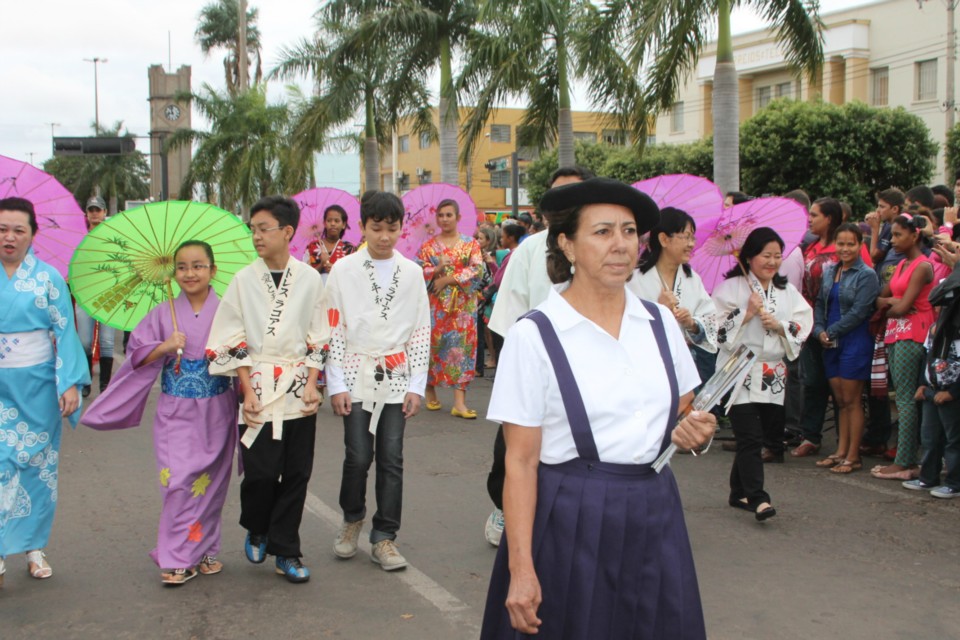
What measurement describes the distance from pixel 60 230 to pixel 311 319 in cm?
158

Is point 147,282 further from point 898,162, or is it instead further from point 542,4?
point 898,162

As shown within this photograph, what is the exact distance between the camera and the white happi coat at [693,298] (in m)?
5.68

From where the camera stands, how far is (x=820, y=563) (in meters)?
5.30

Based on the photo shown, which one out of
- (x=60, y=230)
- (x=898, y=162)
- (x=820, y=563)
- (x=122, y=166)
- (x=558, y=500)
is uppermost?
(x=122, y=166)

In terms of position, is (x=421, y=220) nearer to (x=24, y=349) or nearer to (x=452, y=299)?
(x=452, y=299)

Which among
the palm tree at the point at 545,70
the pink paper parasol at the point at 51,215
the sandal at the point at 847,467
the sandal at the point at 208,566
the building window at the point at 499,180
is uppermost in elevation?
the building window at the point at 499,180

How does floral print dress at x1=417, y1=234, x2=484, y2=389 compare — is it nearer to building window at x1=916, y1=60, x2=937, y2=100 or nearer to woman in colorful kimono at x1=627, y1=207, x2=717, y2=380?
woman in colorful kimono at x1=627, y1=207, x2=717, y2=380

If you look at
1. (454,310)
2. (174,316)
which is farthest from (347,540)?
(454,310)

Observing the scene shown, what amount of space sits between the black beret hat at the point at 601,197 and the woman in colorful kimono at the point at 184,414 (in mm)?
2745

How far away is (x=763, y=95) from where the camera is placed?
43156 millimetres

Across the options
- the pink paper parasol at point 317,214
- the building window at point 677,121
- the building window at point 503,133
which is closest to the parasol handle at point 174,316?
the pink paper parasol at point 317,214

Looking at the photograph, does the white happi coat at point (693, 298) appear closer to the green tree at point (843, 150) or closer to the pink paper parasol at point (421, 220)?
the pink paper parasol at point (421, 220)

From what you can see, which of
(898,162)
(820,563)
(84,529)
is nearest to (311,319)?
(84,529)

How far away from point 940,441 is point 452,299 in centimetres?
489
